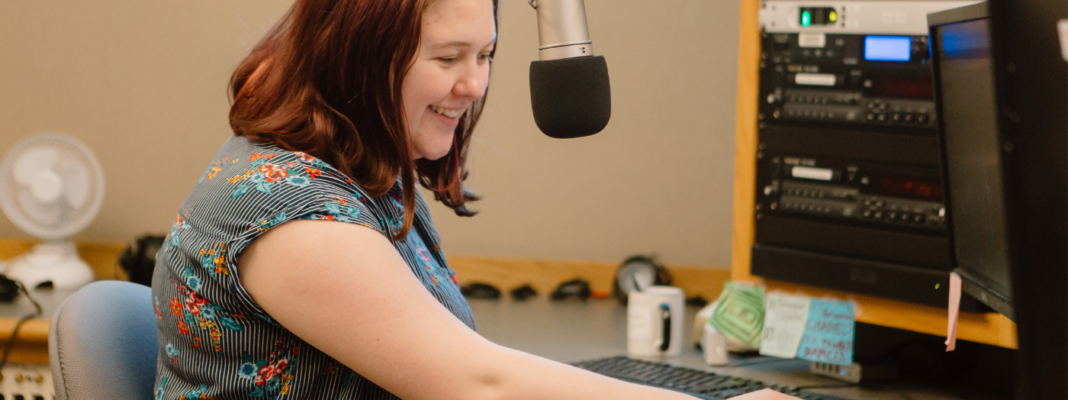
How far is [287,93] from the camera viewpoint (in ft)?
2.75

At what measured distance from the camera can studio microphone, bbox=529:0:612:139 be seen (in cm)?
78

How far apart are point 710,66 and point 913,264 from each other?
78 cm

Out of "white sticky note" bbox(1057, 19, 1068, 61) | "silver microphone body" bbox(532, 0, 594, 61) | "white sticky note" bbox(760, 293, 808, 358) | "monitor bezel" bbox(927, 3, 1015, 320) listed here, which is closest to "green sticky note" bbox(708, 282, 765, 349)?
"white sticky note" bbox(760, 293, 808, 358)

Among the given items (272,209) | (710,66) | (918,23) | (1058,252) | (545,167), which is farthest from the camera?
(545,167)

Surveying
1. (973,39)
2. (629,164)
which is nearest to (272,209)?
(973,39)

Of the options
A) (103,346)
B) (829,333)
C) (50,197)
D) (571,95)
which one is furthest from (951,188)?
(50,197)

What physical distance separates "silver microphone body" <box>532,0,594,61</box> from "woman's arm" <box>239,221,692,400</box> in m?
0.24

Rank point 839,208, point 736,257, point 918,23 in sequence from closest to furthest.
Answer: point 918,23, point 839,208, point 736,257

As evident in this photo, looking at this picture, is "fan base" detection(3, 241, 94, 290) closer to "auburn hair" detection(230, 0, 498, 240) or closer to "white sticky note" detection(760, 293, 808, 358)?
"auburn hair" detection(230, 0, 498, 240)

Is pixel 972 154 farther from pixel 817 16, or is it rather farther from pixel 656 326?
pixel 656 326

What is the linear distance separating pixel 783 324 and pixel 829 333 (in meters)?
0.07

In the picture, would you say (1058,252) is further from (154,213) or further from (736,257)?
(154,213)

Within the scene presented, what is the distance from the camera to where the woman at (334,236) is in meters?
0.70

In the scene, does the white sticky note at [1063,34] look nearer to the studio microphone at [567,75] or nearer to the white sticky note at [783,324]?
the studio microphone at [567,75]
